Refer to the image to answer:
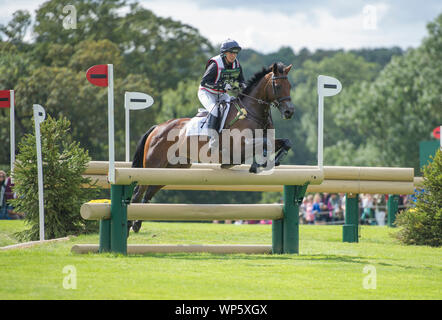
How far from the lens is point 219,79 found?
1000cm

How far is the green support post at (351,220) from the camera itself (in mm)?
12609

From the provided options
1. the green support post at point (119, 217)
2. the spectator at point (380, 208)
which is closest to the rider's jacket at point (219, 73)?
the green support post at point (119, 217)

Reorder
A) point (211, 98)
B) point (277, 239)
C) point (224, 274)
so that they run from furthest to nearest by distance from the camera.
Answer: point (211, 98) < point (277, 239) < point (224, 274)

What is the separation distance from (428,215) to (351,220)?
1.46 metres

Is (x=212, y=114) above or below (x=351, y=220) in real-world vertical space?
above

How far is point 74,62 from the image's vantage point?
37094 millimetres

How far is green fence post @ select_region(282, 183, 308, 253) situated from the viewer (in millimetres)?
9930

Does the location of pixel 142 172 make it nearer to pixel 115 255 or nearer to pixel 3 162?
pixel 115 255

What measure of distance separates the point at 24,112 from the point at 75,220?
23156 mm

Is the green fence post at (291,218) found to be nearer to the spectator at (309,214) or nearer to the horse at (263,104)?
the horse at (263,104)

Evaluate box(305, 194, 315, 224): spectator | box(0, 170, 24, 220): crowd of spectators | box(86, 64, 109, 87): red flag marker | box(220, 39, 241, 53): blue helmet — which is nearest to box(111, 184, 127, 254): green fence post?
box(86, 64, 109, 87): red flag marker

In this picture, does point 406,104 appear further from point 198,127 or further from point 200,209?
point 200,209

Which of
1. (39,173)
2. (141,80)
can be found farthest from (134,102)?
(141,80)
